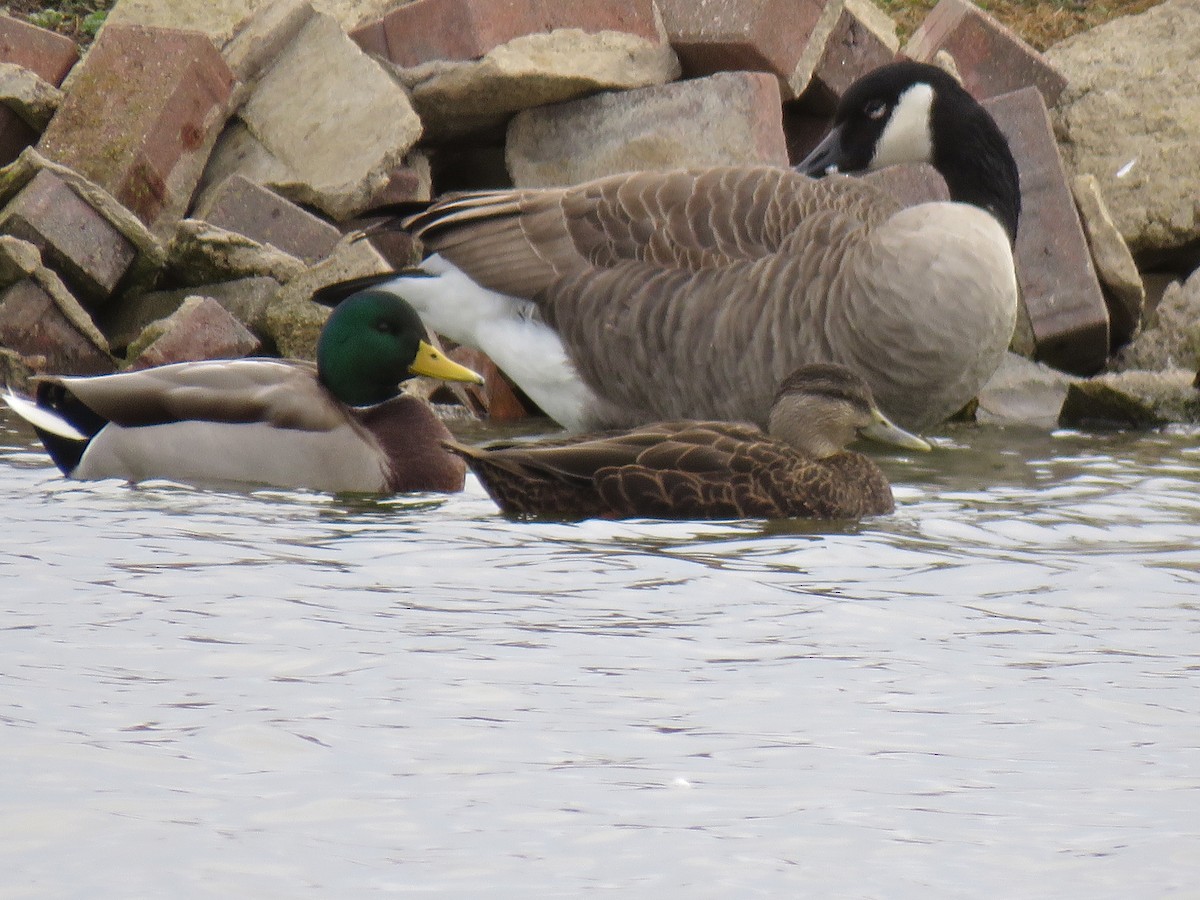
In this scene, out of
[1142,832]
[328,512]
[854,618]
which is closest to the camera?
[1142,832]

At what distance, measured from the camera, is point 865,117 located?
8711mm

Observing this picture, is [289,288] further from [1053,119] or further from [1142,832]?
[1142,832]

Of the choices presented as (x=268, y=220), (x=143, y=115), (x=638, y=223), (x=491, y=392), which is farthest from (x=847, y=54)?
(x=143, y=115)

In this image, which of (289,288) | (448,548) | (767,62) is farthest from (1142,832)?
(767,62)

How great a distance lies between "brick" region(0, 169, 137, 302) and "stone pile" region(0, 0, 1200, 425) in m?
0.01

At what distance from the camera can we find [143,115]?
385 inches

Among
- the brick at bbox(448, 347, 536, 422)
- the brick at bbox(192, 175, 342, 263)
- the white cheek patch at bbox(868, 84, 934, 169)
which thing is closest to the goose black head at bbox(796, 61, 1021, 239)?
the white cheek patch at bbox(868, 84, 934, 169)

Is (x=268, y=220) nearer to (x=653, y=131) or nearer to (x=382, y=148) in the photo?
(x=382, y=148)

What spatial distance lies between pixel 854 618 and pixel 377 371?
297 cm

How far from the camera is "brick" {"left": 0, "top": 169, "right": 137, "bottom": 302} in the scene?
9258 millimetres

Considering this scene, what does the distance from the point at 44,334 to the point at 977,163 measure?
4.35 m

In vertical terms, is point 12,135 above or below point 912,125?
above

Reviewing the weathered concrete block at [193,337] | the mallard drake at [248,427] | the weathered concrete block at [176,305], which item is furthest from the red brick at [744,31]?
the mallard drake at [248,427]

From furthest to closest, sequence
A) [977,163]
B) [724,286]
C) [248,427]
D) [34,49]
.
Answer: [34,49] → [977,163] → [724,286] → [248,427]
